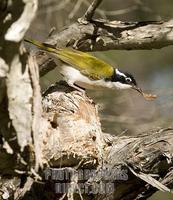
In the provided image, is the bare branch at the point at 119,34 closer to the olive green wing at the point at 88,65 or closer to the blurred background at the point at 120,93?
the olive green wing at the point at 88,65

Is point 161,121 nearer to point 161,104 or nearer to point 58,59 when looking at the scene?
point 161,104

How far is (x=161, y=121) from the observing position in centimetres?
523

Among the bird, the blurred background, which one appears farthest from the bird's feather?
the blurred background

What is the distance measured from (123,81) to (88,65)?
28cm

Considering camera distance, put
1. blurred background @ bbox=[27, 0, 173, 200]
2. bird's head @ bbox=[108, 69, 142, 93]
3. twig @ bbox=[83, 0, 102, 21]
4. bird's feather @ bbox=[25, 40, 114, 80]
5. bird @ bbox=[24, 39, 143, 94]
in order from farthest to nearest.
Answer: blurred background @ bbox=[27, 0, 173, 200] < bird's head @ bbox=[108, 69, 142, 93] < bird @ bbox=[24, 39, 143, 94] < bird's feather @ bbox=[25, 40, 114, 80] < twig @ bbox=[83, 0, 102, 21]

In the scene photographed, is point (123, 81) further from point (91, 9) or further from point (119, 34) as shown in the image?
point (91, 9)

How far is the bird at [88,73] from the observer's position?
160 inches

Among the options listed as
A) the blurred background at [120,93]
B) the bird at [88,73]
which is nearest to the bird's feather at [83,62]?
the bird at [88,73]

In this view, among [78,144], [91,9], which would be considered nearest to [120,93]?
[91,9]

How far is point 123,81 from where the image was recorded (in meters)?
4.43

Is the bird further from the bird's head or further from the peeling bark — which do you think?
the peeling bark

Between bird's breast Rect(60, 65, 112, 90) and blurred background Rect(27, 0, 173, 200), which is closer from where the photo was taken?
bird's breast Rect(60, 65, 112, 90)

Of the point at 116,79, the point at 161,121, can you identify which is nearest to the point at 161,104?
the point at 161,121

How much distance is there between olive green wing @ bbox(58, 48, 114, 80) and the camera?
409 cm
